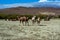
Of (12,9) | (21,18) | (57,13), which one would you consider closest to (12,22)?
(21,18)

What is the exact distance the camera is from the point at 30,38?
4.89 metres

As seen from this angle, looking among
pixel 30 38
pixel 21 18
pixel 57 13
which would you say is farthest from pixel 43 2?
pixel 30 38

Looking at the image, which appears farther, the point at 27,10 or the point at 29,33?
the point at 27,10

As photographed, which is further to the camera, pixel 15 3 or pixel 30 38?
pixel 15 3

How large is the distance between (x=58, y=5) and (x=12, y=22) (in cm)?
257

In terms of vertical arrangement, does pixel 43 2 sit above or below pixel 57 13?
above

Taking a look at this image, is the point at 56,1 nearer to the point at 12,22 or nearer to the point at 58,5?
the point at 58,5

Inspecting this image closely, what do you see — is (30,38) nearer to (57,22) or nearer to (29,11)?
(29,11)

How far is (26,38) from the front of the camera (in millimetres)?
4914

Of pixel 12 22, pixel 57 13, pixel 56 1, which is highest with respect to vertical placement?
pixel 56 1

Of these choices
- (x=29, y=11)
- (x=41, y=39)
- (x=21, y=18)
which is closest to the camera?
(x=41, y=39)

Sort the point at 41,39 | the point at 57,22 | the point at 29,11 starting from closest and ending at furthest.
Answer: the point at 41,39 → the point at 29,11 → the point at 57,22

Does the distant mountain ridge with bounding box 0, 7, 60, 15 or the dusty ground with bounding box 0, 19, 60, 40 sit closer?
the dusty ground with bounding box 0, 19, 60, 40

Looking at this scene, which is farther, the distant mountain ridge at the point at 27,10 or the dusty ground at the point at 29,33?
the distant mountain ridge at the point at 27,10
